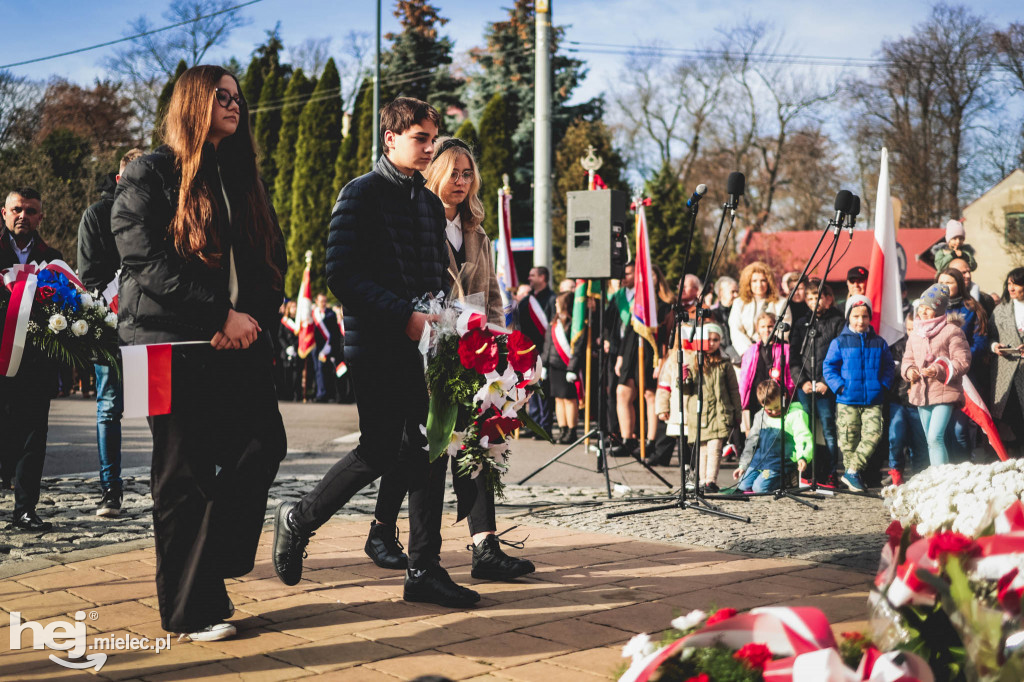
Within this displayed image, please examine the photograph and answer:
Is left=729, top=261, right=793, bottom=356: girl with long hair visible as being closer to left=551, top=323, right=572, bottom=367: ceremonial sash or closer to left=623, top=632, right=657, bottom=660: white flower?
left=551, top=323, right=572, bottom=367: ceremonial sash

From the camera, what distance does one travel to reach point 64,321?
5719mm

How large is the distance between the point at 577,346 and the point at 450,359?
745 centimetres

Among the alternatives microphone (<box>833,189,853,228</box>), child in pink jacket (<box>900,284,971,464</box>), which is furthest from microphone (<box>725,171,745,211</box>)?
child in pink jacket (<box>900,284,971,464</box>)

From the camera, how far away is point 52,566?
480 cm

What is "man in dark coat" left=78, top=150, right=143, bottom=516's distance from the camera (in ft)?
19.1

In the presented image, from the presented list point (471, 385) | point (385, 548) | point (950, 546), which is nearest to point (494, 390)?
point (471, 385)

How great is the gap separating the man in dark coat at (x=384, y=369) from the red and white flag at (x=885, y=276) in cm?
477

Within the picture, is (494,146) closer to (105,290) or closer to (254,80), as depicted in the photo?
(254,80)

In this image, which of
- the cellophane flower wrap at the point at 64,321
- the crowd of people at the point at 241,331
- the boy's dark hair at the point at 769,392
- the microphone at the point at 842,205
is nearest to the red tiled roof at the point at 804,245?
the boy's dark hair at the point at 769,392

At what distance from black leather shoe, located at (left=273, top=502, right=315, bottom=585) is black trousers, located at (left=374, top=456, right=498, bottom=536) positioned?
490mm

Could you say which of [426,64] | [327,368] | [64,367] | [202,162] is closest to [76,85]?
[426,64]

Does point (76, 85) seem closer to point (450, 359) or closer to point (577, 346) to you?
point (577, 346)

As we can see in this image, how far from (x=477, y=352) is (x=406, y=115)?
1.10m

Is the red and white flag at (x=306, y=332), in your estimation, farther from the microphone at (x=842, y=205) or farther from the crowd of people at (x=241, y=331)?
the microphone at (x=842, y=205)
